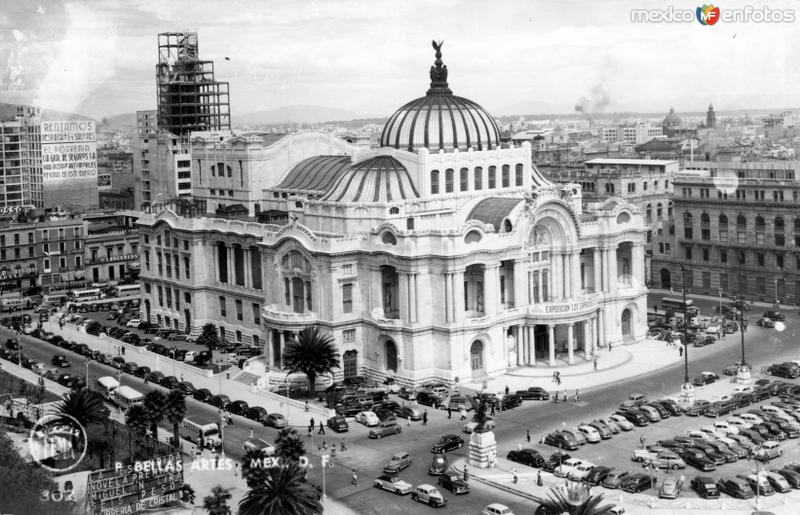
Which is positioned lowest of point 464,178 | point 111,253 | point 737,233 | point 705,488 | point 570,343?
Answer: point 705,488

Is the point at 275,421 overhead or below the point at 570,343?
below

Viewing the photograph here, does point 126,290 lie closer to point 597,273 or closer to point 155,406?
point 597,273

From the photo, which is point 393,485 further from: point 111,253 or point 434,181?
point 111,253

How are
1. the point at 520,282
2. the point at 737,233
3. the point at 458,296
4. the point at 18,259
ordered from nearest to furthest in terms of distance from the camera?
the point at 458,296 → the point at 520,282 → the point at 737,233 → the point at 18,259

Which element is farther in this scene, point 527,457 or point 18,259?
point 18,259

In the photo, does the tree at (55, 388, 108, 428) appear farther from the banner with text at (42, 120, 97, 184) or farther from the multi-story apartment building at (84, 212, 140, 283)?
the banner with text at (42, 120, 97, 184)

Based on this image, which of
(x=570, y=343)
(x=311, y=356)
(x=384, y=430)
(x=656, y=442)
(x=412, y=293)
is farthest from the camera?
(x=570, y=343)

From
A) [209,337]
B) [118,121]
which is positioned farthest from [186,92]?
[209,337]

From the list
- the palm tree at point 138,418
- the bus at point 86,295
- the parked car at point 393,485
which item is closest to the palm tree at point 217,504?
the parked car at point 393,485
